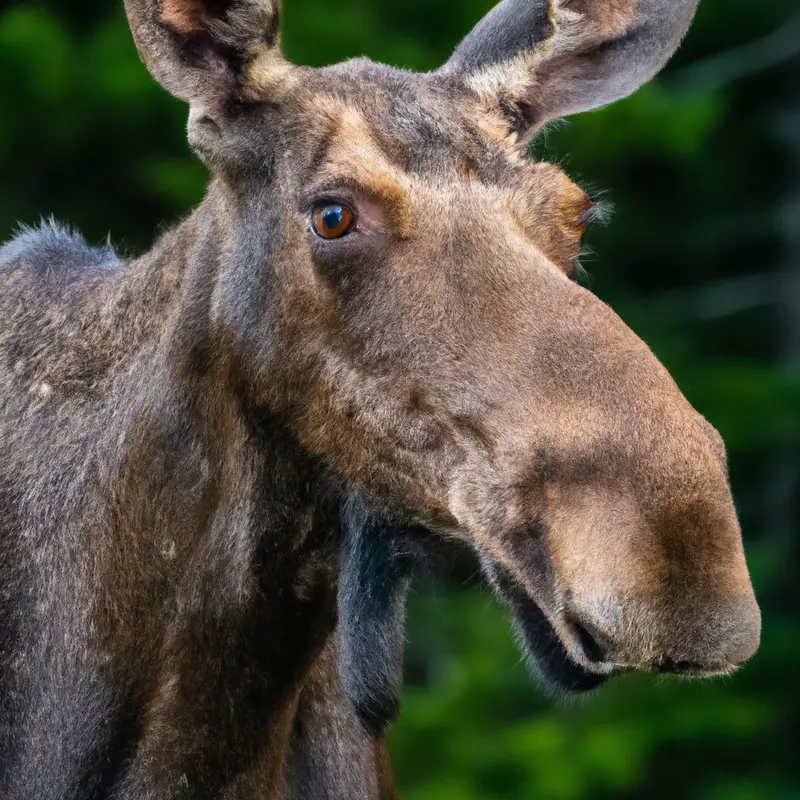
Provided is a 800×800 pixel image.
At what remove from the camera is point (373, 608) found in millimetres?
3305

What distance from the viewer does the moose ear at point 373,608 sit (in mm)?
3256

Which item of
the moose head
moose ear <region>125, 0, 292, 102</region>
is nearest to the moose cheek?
the moose head

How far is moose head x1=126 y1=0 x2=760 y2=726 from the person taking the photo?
2.66 metres

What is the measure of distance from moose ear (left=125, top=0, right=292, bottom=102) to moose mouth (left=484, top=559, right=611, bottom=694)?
1210mm

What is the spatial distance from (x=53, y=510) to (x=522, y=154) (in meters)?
1.36

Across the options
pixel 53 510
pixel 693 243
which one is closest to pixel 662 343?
pixel 693 243

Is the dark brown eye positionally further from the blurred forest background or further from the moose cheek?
→ the blurred forest background

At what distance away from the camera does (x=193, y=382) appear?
11.2ft

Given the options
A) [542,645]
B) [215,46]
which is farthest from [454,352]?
[215,46]

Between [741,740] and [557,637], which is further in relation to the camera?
[741,740]

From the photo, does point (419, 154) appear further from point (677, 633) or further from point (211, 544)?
point (677, 633)

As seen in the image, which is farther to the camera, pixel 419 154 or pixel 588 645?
pixel 419 154

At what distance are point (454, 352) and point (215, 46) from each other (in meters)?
0.94

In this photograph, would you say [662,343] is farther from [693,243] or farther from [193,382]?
[193,382]
